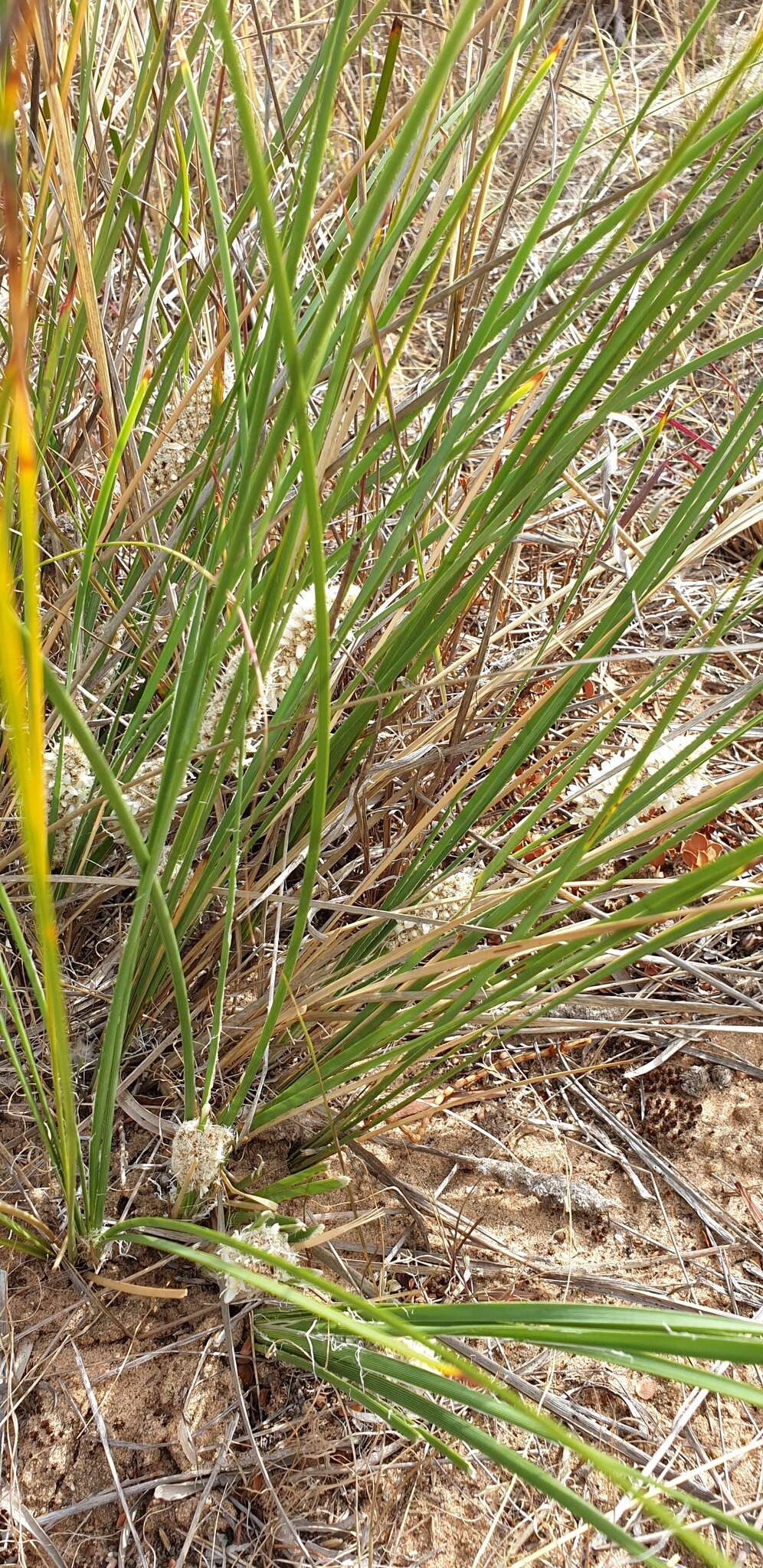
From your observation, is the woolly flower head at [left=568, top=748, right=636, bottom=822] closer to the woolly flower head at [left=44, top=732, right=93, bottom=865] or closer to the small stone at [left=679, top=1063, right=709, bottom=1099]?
the small stone at [left=679, top=1063, right=709, bottom=1099]

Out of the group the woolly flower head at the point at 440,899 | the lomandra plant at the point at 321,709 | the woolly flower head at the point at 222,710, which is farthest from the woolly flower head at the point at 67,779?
the woolly flower head at the point at 440,899

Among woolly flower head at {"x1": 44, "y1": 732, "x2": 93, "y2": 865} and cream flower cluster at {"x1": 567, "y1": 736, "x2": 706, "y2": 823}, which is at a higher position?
cream flower cluster at {"x1": 567, "y1": 736, "x2": 706, "y2": 823}

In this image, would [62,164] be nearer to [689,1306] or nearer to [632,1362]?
[632,1362]

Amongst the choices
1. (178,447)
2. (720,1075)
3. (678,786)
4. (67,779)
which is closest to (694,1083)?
(720,1075)

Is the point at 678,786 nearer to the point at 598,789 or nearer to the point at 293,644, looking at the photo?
the point at 598,789

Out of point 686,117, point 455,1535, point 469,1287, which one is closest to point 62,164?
point 469,1287

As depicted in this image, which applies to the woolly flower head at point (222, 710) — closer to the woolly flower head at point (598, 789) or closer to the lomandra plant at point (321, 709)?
the lomandra plant at point (321, 709)

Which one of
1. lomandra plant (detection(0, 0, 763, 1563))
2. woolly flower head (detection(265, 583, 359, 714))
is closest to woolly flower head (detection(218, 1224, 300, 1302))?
lomandra plant (detection(0, 0, 763, 1563))

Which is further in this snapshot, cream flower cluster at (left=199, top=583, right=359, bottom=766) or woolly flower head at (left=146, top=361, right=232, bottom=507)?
woolly flower head at (left=146, top=361, right=232, bottom=507)
